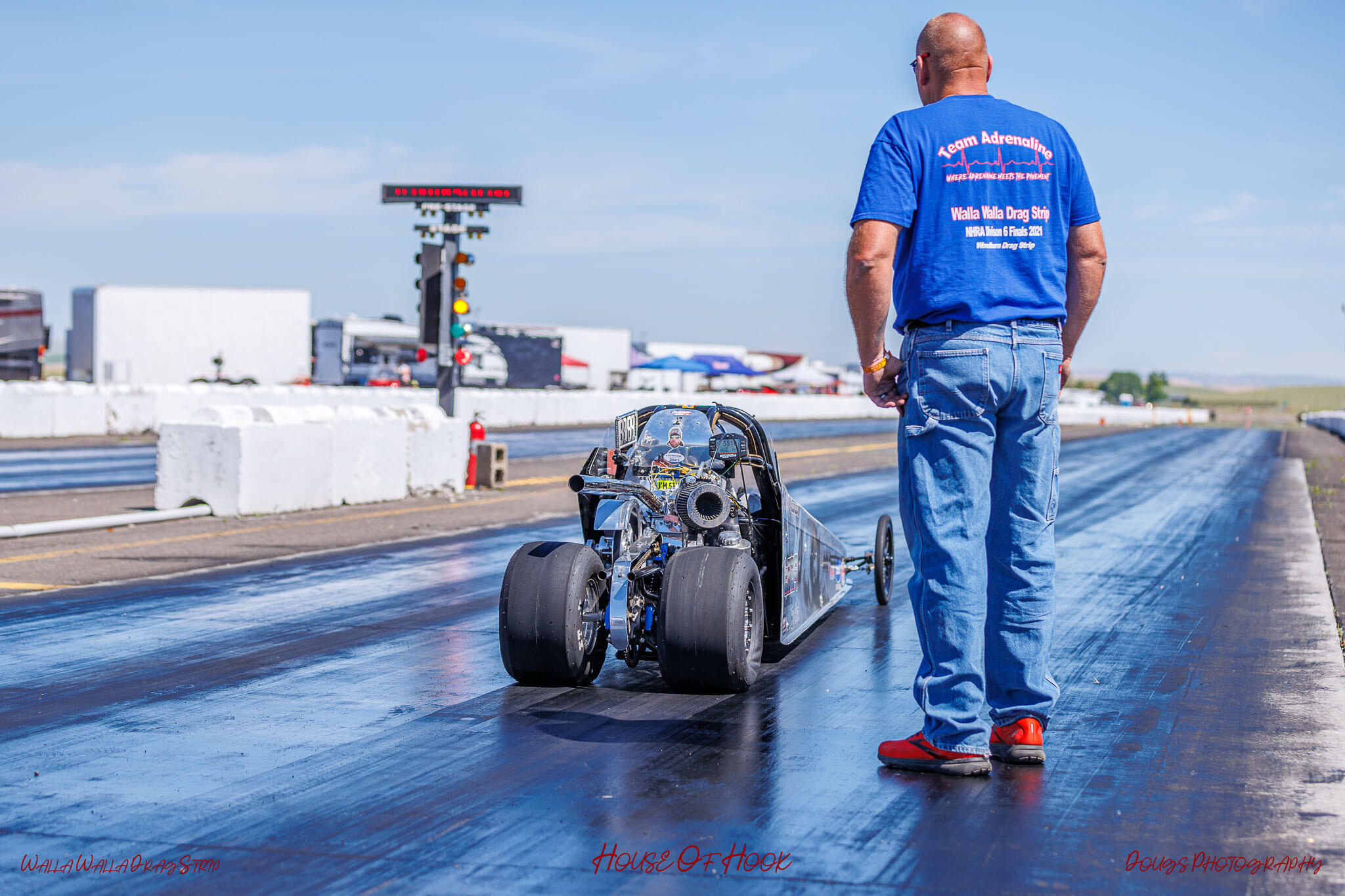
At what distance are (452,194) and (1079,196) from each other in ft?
49.7

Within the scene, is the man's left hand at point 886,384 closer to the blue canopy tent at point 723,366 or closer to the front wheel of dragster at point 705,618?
the front wheel of dragster at point 705,618

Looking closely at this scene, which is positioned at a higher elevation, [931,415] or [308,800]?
[931,415]

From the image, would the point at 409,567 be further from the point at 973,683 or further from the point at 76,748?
the point at 973,683

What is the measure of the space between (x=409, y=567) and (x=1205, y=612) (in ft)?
19.6

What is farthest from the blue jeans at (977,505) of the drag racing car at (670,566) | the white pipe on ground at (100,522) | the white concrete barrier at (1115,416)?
the white concrete barrier at (1115,416)

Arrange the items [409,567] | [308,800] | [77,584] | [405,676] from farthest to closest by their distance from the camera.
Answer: [409,567], [77,584], [405,676], [308,800]

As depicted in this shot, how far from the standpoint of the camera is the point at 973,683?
4832 millimetres

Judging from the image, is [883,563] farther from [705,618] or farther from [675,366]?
[675,366]

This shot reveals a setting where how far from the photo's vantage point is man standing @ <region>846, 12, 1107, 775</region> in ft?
15.8

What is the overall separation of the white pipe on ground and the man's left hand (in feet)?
32.4

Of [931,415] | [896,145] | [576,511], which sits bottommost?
[576,511]

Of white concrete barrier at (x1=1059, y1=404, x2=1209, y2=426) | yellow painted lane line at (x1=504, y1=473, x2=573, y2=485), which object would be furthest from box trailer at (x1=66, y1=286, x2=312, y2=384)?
white concrete barrier at (x1=1059, y1=404, x2=1209, y2=426)

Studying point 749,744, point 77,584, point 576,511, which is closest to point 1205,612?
point 749,744

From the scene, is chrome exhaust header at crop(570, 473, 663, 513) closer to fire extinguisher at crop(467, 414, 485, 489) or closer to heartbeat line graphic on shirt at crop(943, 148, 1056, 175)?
heartbeat line graphic on shirt at crop(943, 148, 1056, 175)
